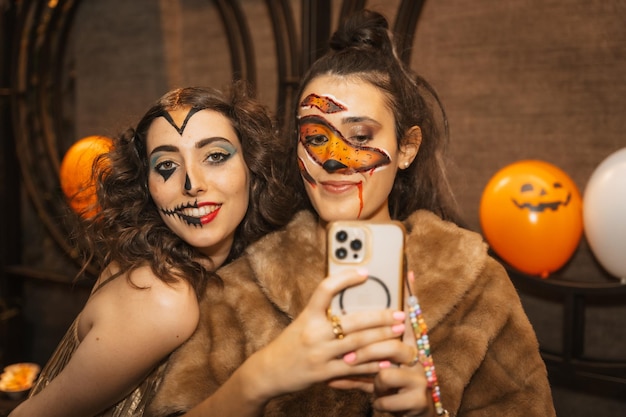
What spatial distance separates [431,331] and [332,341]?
43 cm

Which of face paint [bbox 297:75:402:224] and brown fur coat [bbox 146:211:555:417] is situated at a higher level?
face paint [bbox 297:75:402:224]

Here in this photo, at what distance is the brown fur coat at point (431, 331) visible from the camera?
1135 mm

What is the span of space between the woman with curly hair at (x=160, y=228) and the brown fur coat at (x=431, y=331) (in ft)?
0.20

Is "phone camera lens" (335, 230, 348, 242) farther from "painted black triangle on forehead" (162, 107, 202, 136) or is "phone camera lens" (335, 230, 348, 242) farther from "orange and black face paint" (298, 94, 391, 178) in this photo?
"painted black triangle on forehead" (162, 107, 202, 136)

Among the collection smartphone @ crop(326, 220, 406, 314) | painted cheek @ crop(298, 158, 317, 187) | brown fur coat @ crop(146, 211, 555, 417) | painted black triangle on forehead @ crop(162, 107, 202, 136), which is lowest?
brown fur coat @ crop(146, 211, 555, 417)

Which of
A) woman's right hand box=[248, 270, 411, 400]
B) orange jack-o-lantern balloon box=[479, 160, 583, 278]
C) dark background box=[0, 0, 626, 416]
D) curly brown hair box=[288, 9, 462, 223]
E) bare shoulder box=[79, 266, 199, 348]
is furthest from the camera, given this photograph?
dark background box=[0, 0, 626, 416]

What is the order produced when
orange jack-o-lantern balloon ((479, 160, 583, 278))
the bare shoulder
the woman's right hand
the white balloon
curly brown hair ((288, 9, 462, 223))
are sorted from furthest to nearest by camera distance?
orange jack-o-lantern balloon ((479, 160, 583, 278)) → the white balloon → curly brown hair ((288, 9, 462, 223)) → the bare shoulder → the woman's right hand

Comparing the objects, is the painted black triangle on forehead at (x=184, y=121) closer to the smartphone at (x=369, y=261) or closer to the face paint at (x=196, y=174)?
the face paint at (x=196, y=174)

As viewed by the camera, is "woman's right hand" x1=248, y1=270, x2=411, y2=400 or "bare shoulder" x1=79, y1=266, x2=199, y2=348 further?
"bare shoulder" x1=79, y1=266, x2=199, y2=348

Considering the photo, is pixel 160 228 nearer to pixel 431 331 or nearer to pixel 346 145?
pixel 346 145

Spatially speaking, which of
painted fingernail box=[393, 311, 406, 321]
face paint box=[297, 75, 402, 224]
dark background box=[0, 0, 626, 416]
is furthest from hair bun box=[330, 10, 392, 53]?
painted fingernail box=[393, 311, 406, 321]

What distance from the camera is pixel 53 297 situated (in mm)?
3305

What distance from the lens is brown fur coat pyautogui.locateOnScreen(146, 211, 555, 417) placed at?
1.13m

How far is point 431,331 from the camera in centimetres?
118
